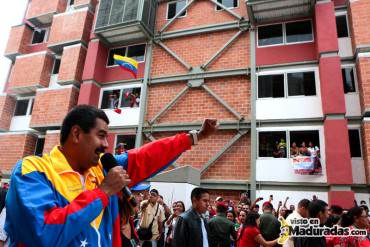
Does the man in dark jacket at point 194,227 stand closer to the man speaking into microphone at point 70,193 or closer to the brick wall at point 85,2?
the man speaking into microphone at point 70,193

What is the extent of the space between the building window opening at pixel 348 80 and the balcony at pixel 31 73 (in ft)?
53.7

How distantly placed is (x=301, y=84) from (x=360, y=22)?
129 inches

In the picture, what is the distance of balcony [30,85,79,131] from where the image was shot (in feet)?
53.8

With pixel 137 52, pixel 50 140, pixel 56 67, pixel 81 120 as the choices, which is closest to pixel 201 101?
pixel 137 52

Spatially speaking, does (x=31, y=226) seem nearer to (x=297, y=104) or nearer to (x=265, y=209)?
(x=265, y=209)

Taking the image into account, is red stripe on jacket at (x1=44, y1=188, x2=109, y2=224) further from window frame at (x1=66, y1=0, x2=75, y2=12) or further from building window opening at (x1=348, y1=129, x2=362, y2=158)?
window frame at (x1=66, y1=0, x2=75, y2=12)

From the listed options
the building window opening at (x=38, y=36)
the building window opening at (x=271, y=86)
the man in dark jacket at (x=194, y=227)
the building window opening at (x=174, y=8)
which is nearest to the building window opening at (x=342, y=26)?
the building window opening at (x=271, y=86)

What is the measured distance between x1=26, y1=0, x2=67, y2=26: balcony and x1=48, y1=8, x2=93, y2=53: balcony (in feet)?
4.54

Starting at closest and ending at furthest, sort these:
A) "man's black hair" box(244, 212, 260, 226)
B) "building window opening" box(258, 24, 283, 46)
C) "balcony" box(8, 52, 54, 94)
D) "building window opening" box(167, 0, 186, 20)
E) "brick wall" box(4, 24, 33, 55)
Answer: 1. "man's black hair" box(244, 212, 260, 226)
2. "building window opening" box(258, 24, 283, 46)
3. "building window opening" box(167, 0, 186, 20)
4. "balcony" box(8, 52, 54, 94)
5. "brick wall" box(4, 24, 33, 55)

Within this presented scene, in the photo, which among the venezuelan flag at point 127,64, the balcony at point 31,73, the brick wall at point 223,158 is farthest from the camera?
the balcony at point 31,73

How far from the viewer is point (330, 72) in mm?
11711

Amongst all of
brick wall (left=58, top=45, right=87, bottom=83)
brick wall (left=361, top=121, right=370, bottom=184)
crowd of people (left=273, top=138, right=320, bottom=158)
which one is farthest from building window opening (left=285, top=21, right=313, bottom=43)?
brick wall (left=58, top=45, right=87, bottom=83)

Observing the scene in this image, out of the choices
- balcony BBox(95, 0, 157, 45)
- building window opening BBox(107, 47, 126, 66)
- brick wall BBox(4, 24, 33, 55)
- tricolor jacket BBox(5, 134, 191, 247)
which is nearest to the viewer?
tricolor jacket BBox(5, 134, 191, 247)

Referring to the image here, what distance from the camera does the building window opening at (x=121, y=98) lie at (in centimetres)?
1570
